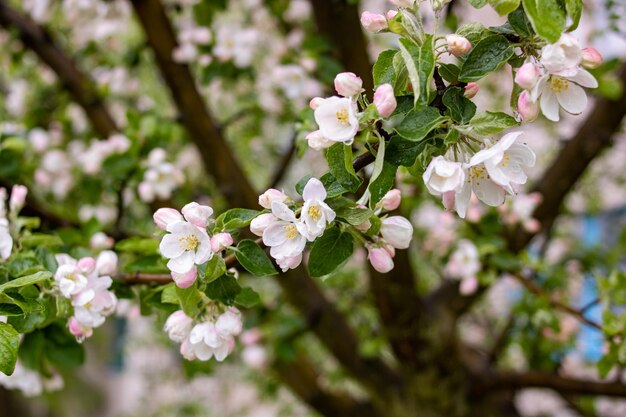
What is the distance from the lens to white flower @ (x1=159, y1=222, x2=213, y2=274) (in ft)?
2.23

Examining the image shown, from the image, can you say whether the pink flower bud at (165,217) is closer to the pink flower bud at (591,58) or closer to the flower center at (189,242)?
the flower center at (189,242)

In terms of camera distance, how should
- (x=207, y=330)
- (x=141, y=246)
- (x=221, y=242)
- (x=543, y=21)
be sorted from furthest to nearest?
(x=141, y=246) → (x=207, y=330) → (x=221, y=242) → (x=543, y=21)

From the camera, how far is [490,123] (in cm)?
62

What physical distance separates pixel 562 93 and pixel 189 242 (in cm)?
39

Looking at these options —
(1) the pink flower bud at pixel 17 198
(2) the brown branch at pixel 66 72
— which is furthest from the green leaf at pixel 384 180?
(2) the brown branch at pixel 66 72

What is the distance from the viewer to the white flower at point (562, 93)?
0.62 m

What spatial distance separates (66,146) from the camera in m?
2.18

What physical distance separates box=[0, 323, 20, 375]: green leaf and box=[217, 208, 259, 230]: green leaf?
0.77 feet

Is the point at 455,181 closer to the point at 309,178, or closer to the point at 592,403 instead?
the point at 309,178

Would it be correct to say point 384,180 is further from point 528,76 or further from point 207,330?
point 207,330

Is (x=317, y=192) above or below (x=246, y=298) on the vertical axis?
above

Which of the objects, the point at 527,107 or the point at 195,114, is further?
the point at 195,114

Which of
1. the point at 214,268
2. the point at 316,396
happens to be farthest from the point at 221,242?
the point at 316,396

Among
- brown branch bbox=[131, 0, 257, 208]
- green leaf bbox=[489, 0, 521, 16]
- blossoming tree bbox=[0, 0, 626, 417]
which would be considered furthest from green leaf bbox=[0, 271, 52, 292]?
brown branch bbox=[131, 0, 257, 208]
